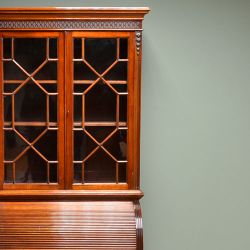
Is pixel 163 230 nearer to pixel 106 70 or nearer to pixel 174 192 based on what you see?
pixel 174 192

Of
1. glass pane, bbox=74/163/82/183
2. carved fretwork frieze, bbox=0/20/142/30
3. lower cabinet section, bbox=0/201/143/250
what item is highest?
carved fretwork frieze, bbox=0/20/142/30

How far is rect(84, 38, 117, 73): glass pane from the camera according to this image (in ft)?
8.00

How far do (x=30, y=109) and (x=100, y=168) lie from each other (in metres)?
0.52

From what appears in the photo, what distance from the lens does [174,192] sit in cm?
285

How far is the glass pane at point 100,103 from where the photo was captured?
248 centimetres

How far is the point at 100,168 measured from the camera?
2523 millimetres

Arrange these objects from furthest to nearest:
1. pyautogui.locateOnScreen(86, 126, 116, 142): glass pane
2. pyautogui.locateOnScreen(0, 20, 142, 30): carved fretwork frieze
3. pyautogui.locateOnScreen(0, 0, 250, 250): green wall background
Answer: pyautogui.locateOnScreen(0, 0, 250, 250): green wall background → pyautogui.locateOnScreen(86, 126, 116, 142): glass pane → pyautogui.locateOnScreen(0, 20, 142, 30): carved fretwork frieze

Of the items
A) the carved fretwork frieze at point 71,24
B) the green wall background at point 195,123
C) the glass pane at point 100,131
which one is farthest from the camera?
the green wall background at point 195,123

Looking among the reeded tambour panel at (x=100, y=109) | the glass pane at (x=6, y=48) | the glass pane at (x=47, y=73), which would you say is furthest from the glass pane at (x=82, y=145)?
the glass pane at (x=6, y=48)

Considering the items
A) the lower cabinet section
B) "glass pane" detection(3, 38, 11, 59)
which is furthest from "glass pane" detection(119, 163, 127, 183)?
"glass pane" detection(3, 38, 11, 59)

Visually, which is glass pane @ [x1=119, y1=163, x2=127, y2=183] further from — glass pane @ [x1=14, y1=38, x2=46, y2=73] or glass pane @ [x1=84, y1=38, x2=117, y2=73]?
glass pane @ [x1=14, y1=38, x2=46, y2=73]

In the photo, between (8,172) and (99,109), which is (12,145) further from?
(99,109)

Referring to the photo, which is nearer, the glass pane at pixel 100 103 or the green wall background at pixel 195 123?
the glass pane at pixel 100 103

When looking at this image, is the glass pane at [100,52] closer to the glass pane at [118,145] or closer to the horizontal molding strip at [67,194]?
the glass pane at [118,145]
